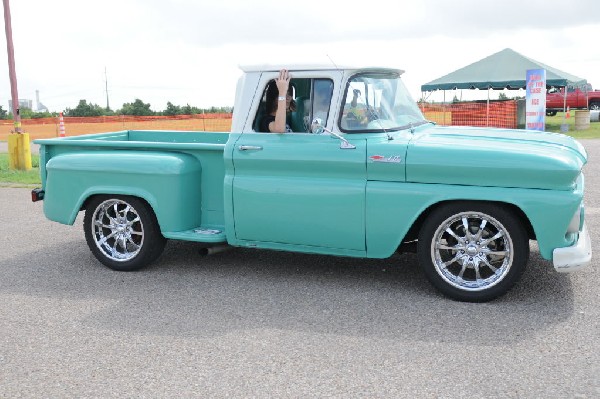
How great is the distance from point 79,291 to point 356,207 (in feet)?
8.16

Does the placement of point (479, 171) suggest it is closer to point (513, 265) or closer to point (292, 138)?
point (513, 265)

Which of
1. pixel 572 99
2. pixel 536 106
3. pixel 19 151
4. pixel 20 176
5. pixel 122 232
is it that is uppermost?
pixel 572 99

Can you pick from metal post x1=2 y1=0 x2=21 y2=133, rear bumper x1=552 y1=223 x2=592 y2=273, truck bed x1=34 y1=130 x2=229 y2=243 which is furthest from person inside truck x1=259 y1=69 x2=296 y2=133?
metal post x1=2 y1=0 x2=21 y2=133

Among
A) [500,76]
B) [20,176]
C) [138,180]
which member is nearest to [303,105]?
[138,180]

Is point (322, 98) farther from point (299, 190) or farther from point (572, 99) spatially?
point (572, 99)

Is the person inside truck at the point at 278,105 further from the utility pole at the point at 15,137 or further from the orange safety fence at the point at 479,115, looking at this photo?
the orange safety fence at the point at 479,115

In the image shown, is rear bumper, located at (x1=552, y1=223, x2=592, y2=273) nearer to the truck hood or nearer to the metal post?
the truck hood

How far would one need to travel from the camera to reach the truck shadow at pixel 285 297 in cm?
484

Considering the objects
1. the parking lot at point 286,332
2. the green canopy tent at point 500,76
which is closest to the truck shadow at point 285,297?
the parking lot at point 286,332

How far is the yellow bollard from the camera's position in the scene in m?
14.7

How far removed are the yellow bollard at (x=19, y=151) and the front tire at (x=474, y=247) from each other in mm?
11746

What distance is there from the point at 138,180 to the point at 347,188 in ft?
6.53

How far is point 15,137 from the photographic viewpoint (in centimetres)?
1469

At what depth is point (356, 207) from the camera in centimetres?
548
